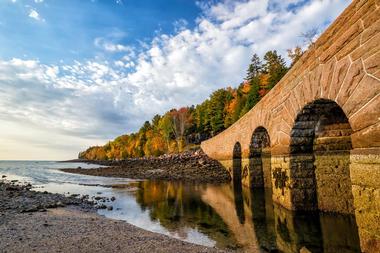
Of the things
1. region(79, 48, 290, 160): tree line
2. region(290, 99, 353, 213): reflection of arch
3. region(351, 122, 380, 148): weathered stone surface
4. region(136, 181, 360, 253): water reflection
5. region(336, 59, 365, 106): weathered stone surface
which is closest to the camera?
region(351, 122, 380, 148): weathered stone surface

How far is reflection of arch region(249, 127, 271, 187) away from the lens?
15.8 meters

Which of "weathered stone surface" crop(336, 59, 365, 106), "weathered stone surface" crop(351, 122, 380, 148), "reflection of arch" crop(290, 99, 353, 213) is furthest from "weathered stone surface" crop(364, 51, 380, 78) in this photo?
"reflection of arch" crop(290, 99, 353, 213)

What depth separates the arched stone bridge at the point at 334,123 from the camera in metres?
4.27

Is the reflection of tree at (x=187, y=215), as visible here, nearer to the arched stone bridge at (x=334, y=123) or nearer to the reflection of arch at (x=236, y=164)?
the arched stone bridge at (x=334, y=123)

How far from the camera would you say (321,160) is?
835 centimetres

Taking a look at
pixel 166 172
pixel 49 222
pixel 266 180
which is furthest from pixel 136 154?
pixel 49 222

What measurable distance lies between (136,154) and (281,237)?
261 feet

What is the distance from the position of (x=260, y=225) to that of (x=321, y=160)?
9.70ft

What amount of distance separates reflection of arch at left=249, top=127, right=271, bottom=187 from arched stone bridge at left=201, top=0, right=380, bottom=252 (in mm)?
1381

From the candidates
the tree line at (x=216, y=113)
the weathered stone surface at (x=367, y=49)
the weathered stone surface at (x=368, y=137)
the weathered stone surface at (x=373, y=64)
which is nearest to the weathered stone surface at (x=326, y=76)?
the weathered stone surface at (x=367, y=49)

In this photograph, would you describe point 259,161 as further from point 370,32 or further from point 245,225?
point 370,32

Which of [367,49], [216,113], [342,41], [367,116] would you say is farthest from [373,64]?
[216,113]

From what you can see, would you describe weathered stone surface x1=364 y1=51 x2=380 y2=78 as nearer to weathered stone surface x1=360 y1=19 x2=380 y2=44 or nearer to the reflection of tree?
weathered stone surface x1=360 y1=19 x2=380 y2=44

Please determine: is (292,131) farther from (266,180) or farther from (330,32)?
(266,180)
